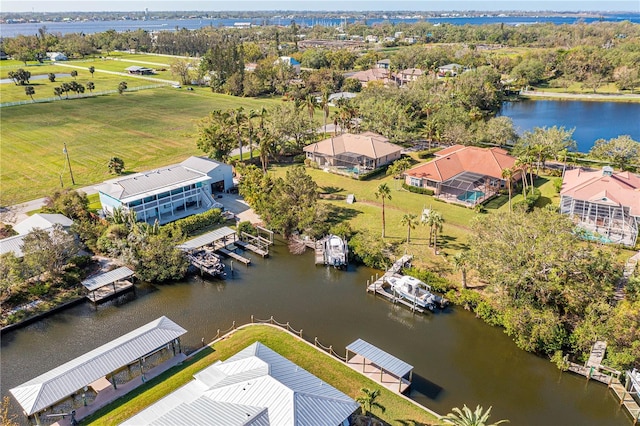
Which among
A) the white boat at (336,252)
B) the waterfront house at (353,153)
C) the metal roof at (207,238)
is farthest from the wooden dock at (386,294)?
the waterfront house at (353,153)

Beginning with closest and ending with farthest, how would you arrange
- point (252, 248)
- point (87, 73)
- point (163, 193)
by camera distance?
point (252, 248)
point (163, 193)
point (87, 73)

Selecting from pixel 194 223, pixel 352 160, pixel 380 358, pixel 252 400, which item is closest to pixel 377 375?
pixel 380 358

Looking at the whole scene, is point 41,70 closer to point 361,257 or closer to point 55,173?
point 55,173

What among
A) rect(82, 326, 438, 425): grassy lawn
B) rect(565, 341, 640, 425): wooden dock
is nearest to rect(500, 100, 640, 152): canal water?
rect(565, 341, 640, 425): wooden dock

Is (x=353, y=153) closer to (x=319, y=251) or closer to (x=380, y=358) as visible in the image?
(x=319, y=251)

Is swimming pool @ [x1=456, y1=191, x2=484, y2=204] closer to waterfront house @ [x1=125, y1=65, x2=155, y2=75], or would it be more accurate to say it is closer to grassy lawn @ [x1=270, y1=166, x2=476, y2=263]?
grassy lawn @ [x1=270, y1=166, x2=476, y2=263]

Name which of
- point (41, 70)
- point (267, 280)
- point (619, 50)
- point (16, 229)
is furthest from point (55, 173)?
point (619, 50)
